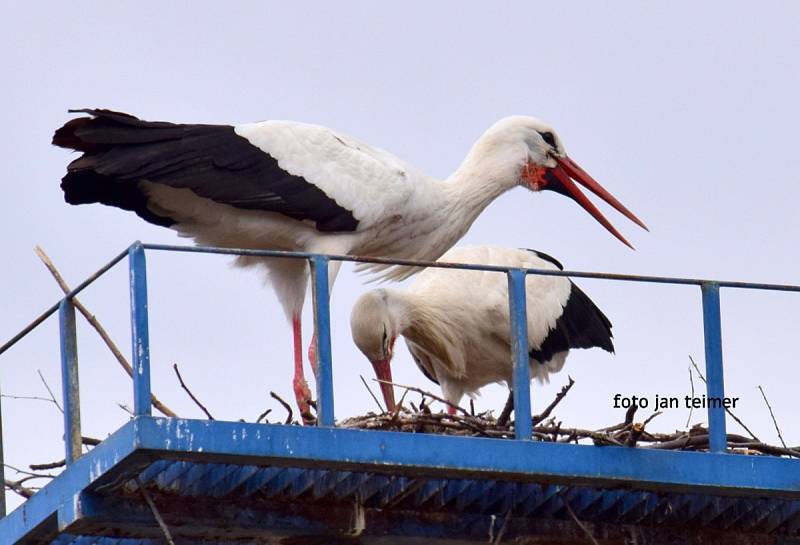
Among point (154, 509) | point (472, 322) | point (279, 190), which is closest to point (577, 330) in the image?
point (472, 322)

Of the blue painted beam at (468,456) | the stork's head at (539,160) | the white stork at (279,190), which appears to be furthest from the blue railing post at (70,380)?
the stork's head at (539,160)

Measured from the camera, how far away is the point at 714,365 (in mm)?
10062

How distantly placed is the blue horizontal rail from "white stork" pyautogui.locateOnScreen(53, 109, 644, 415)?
3.98ft

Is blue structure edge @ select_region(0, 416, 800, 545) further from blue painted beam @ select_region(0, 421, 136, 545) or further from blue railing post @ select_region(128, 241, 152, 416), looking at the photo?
blue railing post @ select_region(128, 241, 152, 416)

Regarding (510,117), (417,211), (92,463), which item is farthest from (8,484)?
(510,117)

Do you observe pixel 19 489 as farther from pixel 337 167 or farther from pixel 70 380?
pixel 337 167

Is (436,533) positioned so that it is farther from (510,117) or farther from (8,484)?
(510,117)

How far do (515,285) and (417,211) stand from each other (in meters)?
2.03

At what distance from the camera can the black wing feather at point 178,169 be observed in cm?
1079

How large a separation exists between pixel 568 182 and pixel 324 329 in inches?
150

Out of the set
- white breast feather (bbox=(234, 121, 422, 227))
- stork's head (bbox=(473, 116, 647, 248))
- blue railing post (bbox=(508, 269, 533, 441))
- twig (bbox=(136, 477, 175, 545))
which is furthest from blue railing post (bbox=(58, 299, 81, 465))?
stork's head (bbox=(473, 116, 647, 248))

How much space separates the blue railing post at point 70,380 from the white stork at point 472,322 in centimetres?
375

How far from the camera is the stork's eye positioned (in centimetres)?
1281

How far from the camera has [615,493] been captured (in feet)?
33.0
